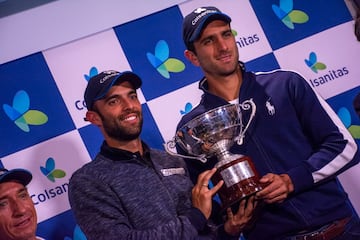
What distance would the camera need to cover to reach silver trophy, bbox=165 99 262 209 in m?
1.55

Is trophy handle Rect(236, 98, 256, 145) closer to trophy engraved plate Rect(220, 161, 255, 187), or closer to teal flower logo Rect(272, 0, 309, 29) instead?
trophy engraved plate Rect(220, 161, 255, 187)

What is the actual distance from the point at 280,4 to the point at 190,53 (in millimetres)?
840

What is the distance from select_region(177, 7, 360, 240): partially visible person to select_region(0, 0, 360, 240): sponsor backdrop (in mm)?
474

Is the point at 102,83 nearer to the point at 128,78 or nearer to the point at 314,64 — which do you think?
the point at 128,78

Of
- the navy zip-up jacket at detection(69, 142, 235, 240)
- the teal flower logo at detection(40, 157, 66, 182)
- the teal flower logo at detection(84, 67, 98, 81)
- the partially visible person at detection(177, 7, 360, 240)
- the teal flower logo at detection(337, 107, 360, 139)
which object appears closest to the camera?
the navy zip-up jacket at detection(69, 142, 235, 240)

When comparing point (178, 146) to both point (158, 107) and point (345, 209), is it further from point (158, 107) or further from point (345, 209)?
point (345, 209)

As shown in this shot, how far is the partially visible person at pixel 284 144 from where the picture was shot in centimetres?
164

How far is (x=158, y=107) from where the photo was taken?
235cm

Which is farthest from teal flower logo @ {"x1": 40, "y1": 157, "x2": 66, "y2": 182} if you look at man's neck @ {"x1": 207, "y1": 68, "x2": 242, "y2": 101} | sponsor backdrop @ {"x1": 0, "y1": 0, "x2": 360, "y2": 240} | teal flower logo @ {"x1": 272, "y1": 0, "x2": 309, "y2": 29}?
teal flower logo @ {"x1": 272, "y1": 0, "x2": 309, "y2": 29}

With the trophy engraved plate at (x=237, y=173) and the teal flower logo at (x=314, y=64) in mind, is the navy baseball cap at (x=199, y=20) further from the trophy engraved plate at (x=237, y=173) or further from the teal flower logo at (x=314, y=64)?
the teal flower logo at (x=314, y=64)

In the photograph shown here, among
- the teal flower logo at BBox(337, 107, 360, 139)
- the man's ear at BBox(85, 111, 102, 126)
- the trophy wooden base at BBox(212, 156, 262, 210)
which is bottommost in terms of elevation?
the teal flower logo at BBox(337, 107, 360, 139)

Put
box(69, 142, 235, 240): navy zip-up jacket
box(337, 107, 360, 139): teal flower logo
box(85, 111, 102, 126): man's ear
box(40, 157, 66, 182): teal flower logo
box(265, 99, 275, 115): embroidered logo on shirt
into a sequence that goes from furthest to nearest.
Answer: box(337, 107, 360, 139): teal flower logo < box(40, 157, 66, 182): teal flower logo < box(85, 111, 102, 126): man's ear < box(265, 99, 275, 115): embroidered logo on shirt < box(69, 142, 235, 240): navy zip-up jacket

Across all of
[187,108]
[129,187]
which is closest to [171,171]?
[129,187]

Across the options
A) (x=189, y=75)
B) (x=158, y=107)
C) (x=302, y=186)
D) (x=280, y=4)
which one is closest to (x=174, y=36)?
(x=189, y=75)
